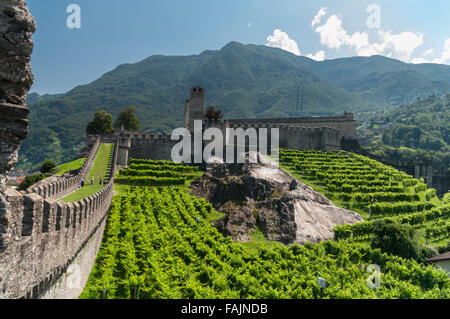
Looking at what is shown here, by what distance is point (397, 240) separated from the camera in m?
19.2

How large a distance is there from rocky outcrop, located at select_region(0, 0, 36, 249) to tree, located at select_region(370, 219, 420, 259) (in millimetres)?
21124

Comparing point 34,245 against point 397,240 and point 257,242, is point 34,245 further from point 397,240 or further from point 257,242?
point 397,240

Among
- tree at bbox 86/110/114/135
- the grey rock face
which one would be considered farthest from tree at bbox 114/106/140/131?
the grey rock face

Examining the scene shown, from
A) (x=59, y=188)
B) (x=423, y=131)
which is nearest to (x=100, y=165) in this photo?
(x=59, y=188)

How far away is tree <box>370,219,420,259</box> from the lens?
1912 centimetres

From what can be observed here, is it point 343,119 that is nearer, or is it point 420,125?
point 343,119

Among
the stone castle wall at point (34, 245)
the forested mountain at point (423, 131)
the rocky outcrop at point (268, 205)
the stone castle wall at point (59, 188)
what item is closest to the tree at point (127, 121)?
the stone castle wall at point (59, 188)

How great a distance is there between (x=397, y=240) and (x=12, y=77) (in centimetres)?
2195

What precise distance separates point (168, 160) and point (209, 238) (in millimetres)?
28253

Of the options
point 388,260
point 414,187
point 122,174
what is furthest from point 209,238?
point 414,187

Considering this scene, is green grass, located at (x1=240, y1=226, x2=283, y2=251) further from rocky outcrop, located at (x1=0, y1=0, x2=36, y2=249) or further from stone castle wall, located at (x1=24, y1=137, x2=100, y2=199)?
rocky outcrop, located at (x1=0, y1=0, x2=36, y2=249)
